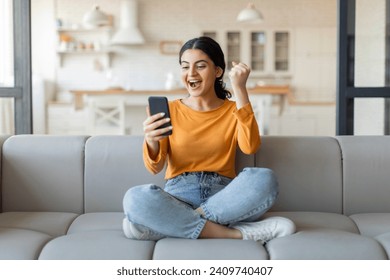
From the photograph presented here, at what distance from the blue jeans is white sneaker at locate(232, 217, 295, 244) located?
50 mm

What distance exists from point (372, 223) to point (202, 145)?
2.34 ft

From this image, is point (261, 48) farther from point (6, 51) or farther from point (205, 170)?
point (205, 170)

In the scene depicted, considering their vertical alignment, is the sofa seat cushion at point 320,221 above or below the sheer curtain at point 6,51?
below

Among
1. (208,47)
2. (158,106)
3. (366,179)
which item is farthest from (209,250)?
(366,179)

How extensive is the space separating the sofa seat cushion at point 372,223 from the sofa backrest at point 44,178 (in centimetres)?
115

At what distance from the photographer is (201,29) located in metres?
8.57

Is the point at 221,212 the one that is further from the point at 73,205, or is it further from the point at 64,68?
the point at 64,68

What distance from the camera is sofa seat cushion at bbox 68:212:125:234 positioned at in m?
2.09

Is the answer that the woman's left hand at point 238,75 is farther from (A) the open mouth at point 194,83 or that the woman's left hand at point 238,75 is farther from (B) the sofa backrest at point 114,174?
(B) the sofa backrest at point 114,174

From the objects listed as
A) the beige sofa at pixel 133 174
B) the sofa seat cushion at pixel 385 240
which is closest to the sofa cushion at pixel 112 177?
the beige sofa at pixel 133 174

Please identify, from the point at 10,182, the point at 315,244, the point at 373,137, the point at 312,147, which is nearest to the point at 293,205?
the point at 312,147

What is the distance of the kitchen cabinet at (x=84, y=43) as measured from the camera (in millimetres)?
8289

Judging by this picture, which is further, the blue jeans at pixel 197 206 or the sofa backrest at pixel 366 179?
the sofa backrest at pixel 366 179
